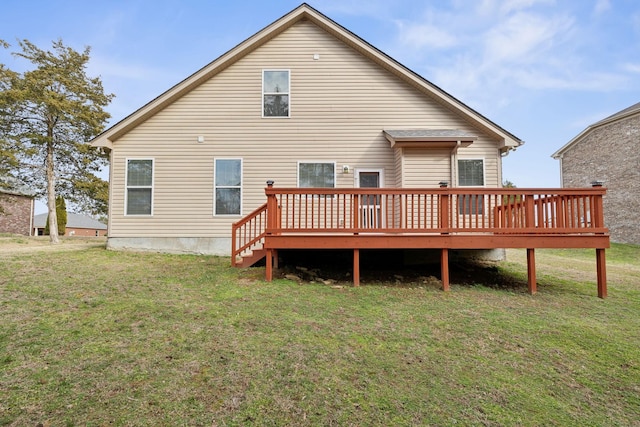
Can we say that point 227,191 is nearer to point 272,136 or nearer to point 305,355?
point 272,136

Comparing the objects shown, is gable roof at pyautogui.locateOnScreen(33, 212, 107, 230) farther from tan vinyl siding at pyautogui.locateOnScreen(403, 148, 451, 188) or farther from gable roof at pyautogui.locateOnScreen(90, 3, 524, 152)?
tan vinyl siding at pyautogui.locateOnScreen(403, 148, 451, 188)

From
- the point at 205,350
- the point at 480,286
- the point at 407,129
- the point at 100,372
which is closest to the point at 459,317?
the point at 480,286

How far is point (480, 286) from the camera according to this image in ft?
21.4

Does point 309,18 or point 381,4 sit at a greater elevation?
point 381,4

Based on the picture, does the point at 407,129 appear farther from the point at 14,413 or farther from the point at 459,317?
the point at 14,413

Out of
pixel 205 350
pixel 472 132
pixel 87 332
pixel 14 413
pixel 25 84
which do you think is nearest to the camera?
pixel 14 413

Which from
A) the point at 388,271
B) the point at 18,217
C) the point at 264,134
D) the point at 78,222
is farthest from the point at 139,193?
the point at 78,222

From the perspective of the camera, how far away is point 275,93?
31.4 ft

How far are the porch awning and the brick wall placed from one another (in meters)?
13.4

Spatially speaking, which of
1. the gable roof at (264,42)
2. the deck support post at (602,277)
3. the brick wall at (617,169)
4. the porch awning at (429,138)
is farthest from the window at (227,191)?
the brick wall at (617,169)

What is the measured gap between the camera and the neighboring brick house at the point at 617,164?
1602 centimetres

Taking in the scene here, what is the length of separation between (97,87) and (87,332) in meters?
16.8

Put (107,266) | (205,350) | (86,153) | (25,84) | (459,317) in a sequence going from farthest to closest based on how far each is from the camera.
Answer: (86,153) → (25,84) → (107,266) → (459,317) → (205,350)

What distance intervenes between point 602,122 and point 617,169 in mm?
2645
